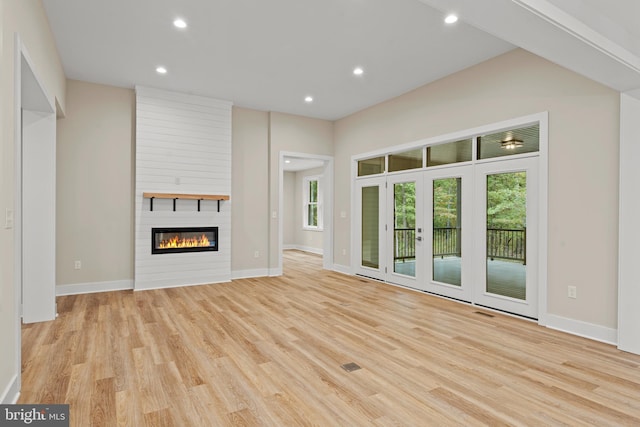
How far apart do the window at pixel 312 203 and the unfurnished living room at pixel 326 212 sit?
376 cm

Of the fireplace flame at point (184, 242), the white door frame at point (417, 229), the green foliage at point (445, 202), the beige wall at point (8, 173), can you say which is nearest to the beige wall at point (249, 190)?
the fireplace flame at point (184, 242)

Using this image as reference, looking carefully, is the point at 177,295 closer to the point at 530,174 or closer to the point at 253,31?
the point at 253,31

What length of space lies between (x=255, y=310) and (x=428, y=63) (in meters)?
3.94

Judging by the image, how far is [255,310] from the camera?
441 cm

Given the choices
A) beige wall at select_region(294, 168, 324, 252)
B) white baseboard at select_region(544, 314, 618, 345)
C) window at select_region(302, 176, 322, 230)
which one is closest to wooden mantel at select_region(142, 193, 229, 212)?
white baseboard at select_region(544, 314, 618, 345)

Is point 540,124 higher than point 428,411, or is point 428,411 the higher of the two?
point 540,124

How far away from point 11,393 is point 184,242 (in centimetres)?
382

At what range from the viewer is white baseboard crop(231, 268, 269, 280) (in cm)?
649

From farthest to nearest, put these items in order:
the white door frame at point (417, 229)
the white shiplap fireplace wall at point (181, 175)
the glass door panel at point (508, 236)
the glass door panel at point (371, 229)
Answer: the glass door panel at point (371, 229)
the white shiplap fireplace wall at point (181, 175)
the white door frame at point (417, 229)
the glass door panel at point (508, 236)

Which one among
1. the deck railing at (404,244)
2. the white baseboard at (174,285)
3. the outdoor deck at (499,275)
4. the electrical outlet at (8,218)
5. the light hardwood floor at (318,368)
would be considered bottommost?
the light hardwood floor at (318,368)

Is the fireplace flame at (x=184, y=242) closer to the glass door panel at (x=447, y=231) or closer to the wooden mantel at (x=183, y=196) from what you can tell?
the wooden mantel at (x=183, y=196)

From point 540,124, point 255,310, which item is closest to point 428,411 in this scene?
point 255,310

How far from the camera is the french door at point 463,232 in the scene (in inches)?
164

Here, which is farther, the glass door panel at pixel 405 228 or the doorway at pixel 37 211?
the glass door panel at pixel 405 228
